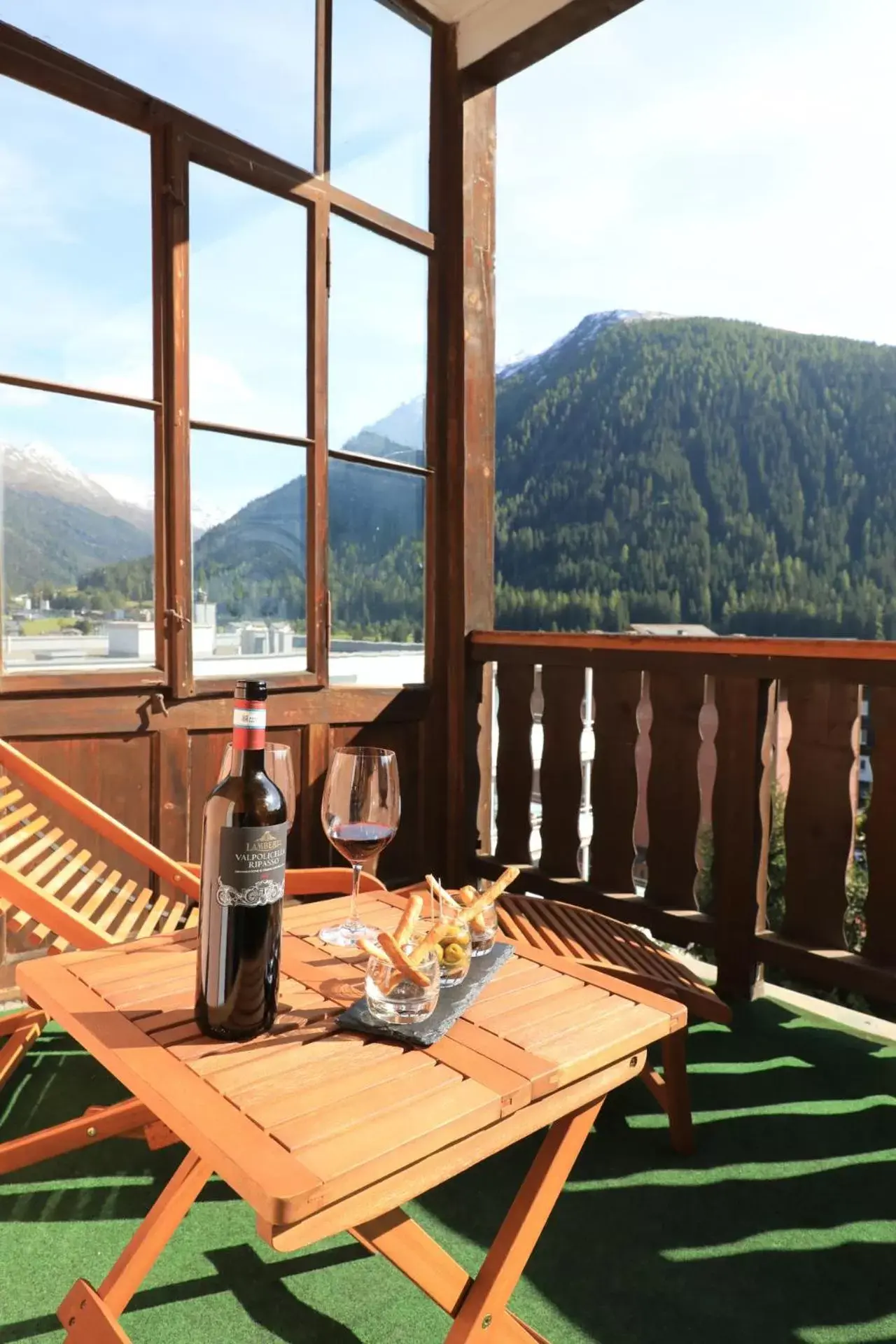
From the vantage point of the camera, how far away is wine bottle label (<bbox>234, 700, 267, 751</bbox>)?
3.11 feet

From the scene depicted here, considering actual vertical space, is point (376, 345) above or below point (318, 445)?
above

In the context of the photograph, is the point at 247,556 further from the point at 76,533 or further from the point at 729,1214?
the point at 729,1214

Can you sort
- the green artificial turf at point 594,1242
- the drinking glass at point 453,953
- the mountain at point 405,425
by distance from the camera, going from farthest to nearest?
the mountain at point 405,425 → the green artificial turf at point 594,1242 → the drinking glass at point 453,953

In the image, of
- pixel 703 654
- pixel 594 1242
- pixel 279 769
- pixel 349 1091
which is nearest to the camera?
pixel 349 1091

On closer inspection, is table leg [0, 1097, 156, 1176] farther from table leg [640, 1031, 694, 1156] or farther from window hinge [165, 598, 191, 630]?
window hinge [165, 598, 191, 630]

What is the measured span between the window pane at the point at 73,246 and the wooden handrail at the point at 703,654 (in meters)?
1.55

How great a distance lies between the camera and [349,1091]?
930 millimetres

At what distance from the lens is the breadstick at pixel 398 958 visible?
3.39 ft

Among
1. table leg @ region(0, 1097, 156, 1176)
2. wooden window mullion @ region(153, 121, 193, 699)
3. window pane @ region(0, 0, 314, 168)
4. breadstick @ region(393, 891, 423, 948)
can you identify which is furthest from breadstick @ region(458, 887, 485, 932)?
window pane @ region(0, 0, 314, 168)

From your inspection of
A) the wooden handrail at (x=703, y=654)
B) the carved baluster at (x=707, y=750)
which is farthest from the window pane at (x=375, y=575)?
the carved baluster at (x=707, y=750)

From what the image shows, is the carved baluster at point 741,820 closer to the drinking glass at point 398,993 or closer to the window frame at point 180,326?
the window frame at point 180,326

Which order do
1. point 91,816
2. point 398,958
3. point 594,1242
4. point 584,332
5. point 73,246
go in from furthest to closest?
point 584,332 → point 73,246 → point 91,816 → point 594,1242 → point 398,958

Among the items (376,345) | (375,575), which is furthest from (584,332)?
(375,575)

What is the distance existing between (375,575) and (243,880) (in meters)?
2.62
